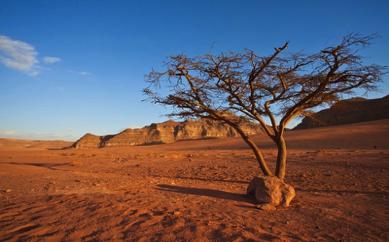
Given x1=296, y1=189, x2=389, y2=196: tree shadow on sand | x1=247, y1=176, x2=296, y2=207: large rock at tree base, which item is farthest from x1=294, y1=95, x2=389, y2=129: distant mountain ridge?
x1=247, y1=176, x2=296, y2=207: large rock at tree base

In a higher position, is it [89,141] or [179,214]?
[89,141]

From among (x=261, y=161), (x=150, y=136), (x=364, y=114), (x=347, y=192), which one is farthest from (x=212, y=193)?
(x=150, y=136)

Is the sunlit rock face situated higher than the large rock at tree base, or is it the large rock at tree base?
the sunlit rock face

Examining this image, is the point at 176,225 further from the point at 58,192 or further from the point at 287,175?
the point at 287,175

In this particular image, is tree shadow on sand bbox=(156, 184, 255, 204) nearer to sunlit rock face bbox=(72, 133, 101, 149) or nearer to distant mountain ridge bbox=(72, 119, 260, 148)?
distant mountain ridge bbox=(72, 119, 260, 148)

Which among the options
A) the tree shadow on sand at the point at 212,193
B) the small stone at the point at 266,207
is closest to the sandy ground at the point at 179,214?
the tree shadow on sand at the point at 212,193

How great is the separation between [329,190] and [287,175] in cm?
355

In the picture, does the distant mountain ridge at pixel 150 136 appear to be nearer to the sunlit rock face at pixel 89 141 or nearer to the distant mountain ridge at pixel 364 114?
the sunlit rock face at pixel 89 141

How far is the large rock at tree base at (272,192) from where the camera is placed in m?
6.92

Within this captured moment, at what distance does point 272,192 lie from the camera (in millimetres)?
7004

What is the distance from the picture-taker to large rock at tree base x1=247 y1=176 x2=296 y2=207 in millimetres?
6922

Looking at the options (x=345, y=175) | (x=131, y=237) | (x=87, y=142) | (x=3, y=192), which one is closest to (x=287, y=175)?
(x=345, y=175)

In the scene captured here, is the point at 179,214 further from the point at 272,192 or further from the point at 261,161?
the point at 261,161

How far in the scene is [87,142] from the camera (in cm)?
8925
